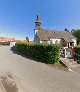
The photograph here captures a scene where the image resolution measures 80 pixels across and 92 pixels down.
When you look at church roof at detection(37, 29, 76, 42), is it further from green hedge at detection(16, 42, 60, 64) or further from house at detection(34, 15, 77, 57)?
green hedge at detection(16, 42, 60, 64)

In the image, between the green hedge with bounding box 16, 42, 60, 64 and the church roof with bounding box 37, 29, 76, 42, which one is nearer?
the green hedge with bounding box 16, 42, 60, 64

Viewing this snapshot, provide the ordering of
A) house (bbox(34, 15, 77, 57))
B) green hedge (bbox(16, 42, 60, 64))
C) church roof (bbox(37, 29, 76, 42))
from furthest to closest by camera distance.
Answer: church roof (bbox(37, 29, 76, 42)), house (bbox(34, 15, 77, 57)), green hedge (bbox(16, 42, 60, 64))

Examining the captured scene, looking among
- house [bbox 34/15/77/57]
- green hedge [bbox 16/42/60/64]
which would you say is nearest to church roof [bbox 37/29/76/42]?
house [bbox 34/15/77/57]

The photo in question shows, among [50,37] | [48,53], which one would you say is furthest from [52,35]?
[48,53]

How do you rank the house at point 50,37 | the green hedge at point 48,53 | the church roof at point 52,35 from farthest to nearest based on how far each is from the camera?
the church roof at point 52,35 < the house at point 50,37 < the green hedge at point 48,53

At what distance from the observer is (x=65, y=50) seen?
22.9 metres

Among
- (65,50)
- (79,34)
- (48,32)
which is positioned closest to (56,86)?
(65,50)

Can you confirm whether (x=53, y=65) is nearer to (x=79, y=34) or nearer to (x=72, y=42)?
(x=72, y=42)

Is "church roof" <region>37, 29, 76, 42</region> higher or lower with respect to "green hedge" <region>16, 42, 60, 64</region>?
higher

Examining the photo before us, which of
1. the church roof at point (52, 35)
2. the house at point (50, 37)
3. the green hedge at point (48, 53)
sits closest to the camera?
the green hedge at point (48, 53)

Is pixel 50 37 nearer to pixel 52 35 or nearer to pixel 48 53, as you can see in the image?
pixel 52 35

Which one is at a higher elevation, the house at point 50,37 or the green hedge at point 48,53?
the house at point 50,37

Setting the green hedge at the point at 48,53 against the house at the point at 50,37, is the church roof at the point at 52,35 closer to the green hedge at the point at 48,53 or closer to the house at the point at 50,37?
the house at the point at 50,37

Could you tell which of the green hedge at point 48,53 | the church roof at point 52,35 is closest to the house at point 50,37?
the church roof at point 52,35
